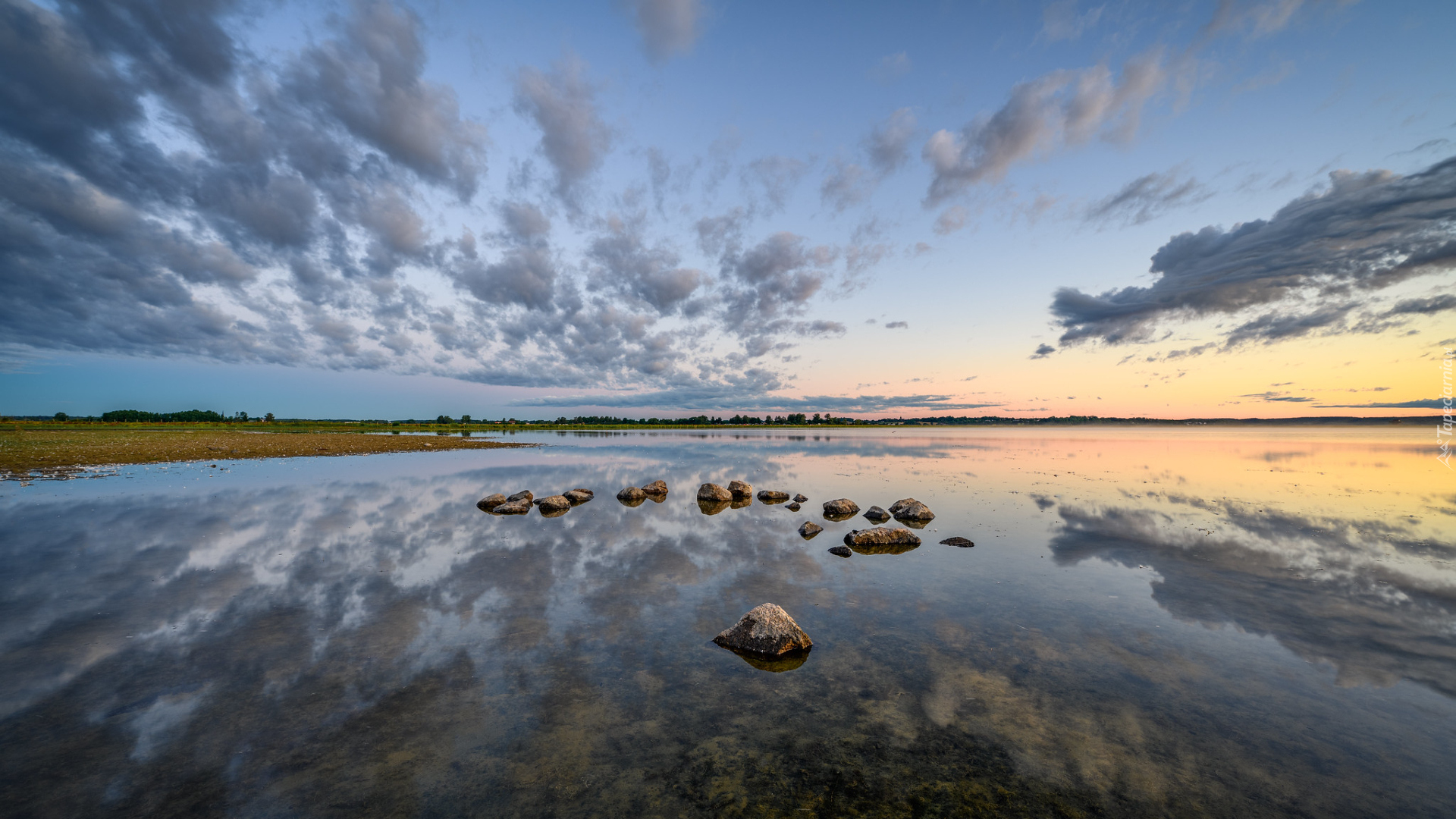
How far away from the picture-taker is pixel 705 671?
356 inches

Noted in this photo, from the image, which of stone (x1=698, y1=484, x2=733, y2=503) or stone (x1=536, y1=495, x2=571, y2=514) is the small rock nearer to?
stone (x1=698, y1=484, x2=733, y2=503)

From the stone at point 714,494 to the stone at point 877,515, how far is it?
26.3 ft

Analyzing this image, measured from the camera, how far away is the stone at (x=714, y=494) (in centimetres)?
2723

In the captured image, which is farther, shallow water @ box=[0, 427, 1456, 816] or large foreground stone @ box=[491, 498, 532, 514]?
large foreground stone @ box=[491, 498, 532, 514]

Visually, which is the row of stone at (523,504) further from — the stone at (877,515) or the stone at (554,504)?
the stone at (877,515)

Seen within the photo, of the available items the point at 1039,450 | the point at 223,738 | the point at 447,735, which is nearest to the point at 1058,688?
the point at 447,735

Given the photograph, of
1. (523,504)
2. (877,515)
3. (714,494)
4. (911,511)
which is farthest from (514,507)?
(911,511)

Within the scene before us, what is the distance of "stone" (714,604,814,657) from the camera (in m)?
9.89

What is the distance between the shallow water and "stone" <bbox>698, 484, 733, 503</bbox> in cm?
660

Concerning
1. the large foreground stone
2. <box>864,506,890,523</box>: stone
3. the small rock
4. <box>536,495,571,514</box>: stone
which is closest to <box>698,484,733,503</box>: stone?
<box>536,495,571,514</box>: stone

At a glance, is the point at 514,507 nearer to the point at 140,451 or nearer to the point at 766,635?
the point at 766,635

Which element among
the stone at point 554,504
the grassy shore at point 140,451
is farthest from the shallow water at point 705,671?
the grassy shore at point 140,451

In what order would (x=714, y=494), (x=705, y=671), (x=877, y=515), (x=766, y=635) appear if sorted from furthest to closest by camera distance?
(x=714, y=494) → (x=877, y=515) → (x=766, y=635) → (x=705, y=671)

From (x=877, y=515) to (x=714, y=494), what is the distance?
906 centimetres
